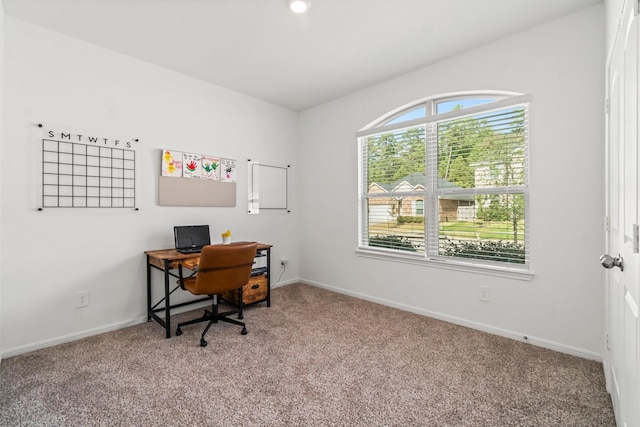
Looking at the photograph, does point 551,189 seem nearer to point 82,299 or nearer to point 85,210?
point 85,210

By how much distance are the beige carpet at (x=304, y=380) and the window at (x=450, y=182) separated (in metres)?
0.78

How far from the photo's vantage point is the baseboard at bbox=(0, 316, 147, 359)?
2252 mm

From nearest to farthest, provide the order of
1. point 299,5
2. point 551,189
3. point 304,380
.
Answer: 1. point 304,380
2. point 299,5
3. point 551,189

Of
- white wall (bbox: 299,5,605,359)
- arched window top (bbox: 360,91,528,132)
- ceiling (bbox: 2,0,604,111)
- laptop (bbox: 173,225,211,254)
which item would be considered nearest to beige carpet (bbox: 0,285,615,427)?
white wall (bbox: 299,5,605,359)

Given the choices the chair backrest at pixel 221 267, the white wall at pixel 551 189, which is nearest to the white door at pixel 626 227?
the white wall at pixel 551 189

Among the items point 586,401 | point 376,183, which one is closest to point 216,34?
point 376,183

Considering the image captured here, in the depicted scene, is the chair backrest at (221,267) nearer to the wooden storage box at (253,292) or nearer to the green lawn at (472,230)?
the wooden storage box at (253,292)

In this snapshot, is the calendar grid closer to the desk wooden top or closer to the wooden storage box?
the desk wooden top

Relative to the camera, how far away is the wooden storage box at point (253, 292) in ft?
10.7

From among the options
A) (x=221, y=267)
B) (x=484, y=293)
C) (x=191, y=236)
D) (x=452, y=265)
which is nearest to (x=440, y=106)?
(x=452, y=265)

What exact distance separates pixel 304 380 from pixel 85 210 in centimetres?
230

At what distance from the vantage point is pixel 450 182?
2926mm

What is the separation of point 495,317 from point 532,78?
199 centimetres

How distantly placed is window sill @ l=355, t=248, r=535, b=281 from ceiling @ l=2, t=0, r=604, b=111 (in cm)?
193
